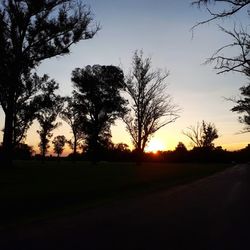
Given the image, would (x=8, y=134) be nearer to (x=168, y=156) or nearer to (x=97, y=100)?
(x=97, y=100)

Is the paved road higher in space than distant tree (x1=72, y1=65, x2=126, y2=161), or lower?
lower

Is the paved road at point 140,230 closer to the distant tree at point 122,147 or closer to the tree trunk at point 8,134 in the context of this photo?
the tree trunk at point 8,134

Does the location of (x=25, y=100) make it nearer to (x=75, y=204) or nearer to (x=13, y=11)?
(x=13, y=11)

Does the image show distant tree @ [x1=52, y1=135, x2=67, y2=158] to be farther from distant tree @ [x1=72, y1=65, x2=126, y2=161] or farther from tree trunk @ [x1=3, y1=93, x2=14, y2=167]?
tree trunk @ [x1=3, y1=93, x2=14, y2=167]

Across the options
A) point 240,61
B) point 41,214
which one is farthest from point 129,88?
point 41,214

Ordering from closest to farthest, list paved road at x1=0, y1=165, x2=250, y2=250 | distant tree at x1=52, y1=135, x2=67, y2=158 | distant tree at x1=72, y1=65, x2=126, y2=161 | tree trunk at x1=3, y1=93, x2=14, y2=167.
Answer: paved road at x1=0, y1=165, x2=250, y2=250
tree trunk at x1=3, y1=93, x2=14, y2=167
distant tree at x1=72, y1=65, x2=126, y2=161
distant tree at x1=52, y1=135, x2=67, y2=158

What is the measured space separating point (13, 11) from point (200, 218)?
27.8 m

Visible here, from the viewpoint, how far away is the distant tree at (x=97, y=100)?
75625 mm

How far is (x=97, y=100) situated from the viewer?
76.8 m

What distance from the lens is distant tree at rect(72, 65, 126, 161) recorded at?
248 feet

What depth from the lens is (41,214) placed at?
13.0m

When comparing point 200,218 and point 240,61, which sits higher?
point 240,61

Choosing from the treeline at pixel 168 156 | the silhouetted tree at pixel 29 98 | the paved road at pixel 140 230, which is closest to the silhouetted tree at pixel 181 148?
the treeline at pixel 168 156

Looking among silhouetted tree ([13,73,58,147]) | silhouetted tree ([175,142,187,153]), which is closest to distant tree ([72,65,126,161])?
silhouetted tree ([13,73,58,147])
